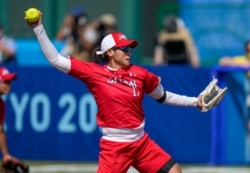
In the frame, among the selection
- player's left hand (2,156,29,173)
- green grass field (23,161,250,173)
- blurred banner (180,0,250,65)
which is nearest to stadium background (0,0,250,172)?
green grass field (23,161,250,173)

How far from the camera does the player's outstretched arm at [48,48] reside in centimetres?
964

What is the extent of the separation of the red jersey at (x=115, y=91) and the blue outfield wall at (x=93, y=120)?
568 cm

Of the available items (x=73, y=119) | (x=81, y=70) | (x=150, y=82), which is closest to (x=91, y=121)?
(x=73, y=119)

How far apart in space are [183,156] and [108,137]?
232 inches

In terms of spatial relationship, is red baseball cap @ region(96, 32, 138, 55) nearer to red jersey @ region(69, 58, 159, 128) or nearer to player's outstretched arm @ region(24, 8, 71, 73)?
red jersey @ region(69, 58, 159, 128)

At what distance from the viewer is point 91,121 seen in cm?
1605

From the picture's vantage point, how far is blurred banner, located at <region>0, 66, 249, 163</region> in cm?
1565

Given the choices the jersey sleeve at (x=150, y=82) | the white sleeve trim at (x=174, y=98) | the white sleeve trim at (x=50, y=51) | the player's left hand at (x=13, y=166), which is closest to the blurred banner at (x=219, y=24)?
the player's left hand at (x=13, y=166)

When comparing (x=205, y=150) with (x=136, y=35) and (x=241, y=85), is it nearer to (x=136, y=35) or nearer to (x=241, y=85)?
(x=241, y=85)

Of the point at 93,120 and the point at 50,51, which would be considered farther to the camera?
the point at 93,120

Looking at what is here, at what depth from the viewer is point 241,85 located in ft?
51.3

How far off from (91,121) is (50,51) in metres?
6.36

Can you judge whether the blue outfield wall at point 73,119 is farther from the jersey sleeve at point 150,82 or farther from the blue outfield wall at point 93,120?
the jersey sleeve at point 150,82

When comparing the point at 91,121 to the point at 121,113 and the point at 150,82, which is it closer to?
the point at 150,82
